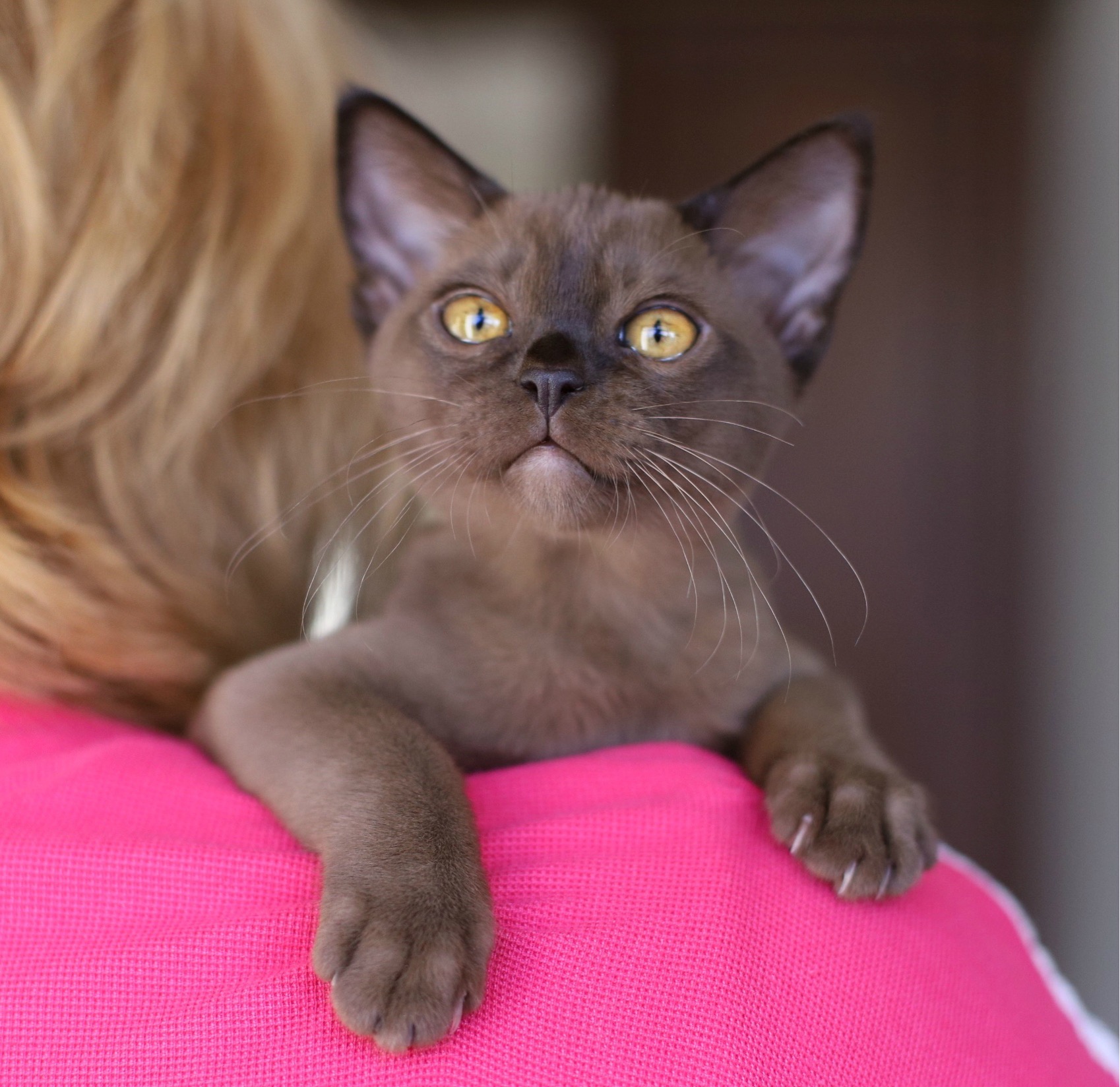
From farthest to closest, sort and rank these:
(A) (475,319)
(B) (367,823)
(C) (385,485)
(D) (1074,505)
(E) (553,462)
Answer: (D) (1074,505)
(C) (385,485)
(A) (475,319)
(E) (553,462)
(B) (367,823)

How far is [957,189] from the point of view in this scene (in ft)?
8.53

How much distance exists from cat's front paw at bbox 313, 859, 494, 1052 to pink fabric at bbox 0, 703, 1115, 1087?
2 centimetres

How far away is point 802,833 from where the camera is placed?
29.5 inches

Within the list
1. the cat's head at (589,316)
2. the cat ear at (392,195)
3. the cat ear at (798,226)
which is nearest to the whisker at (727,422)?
the cat's head at (589,316)

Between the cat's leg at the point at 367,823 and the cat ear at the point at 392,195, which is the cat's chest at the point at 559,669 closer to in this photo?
the cat's leg at the point at 367,823

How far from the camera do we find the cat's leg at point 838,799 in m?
0.73

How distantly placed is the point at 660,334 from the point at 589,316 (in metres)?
0.07

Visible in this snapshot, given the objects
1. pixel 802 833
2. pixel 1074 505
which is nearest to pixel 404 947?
pixel 802 833

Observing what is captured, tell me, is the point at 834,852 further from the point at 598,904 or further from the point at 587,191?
the point at 587,191

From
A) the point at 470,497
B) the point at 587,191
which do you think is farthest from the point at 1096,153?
the point at 470,497

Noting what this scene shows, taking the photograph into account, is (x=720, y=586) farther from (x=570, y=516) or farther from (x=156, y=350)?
(x=156, y=350)

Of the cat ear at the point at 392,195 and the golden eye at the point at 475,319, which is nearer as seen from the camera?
the golden eye at the point at 475,319

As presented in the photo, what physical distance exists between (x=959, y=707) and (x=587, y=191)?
2.07 m

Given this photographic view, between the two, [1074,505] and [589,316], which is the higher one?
[589,316]
